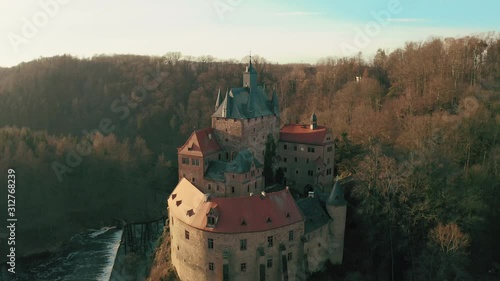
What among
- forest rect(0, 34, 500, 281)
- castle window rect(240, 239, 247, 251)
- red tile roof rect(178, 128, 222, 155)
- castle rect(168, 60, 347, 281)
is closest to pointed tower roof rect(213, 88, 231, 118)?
castle rect(168, 60, 347, 281)

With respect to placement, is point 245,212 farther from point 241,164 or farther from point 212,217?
point 241,164

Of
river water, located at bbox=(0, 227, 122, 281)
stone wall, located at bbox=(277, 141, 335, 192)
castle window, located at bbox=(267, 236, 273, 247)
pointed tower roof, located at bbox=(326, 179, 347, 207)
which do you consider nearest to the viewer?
castle window, located at bbox=(267, 236, 273, 247)

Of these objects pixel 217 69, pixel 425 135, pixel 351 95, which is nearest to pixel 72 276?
pixel 425 135

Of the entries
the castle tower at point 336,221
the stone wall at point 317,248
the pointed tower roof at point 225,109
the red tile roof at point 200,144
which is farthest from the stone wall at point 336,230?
the pointed tower roof at point 225,109

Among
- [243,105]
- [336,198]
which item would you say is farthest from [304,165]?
[336,198]

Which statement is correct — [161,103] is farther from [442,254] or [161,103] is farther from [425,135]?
[442,254]

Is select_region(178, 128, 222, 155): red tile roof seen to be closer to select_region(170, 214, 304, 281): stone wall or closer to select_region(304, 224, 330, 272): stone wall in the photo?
select_region(170, 214, 304, 281): stone wall

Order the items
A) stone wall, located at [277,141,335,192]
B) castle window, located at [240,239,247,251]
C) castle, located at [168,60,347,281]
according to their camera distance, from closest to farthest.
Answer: castle window, located at [240,239,247,251], castle, located at [168,60,347,281], stone wall, located at [277,141,335,192]
